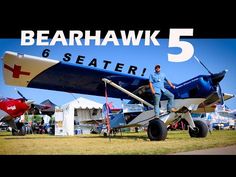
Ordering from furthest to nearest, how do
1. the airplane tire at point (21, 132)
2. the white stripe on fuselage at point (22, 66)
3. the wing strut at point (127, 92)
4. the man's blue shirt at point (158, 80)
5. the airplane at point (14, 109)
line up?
the airplane tire at point (21, 132), the airplane at point (14, 109), the wing strut at point (127, 92), the man's blue shirt at point (158, 80), the white stripe on fuselage at point (22, 66)

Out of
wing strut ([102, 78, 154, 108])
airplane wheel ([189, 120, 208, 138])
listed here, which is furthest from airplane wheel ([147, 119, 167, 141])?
airplane wheel ([189, 120, 208, 138])

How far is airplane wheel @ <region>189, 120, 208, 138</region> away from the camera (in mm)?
8859

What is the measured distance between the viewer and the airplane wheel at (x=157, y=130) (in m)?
7.80

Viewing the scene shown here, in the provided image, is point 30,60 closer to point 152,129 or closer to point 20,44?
point 20,44

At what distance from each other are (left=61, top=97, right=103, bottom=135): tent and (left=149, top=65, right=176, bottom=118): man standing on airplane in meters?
4.41

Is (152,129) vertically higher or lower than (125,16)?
lower

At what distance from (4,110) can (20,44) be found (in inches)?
241

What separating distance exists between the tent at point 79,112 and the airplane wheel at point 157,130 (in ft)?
15.4

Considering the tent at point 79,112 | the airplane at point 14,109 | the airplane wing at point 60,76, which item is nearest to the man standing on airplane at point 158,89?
the airplane wing at point 60,76

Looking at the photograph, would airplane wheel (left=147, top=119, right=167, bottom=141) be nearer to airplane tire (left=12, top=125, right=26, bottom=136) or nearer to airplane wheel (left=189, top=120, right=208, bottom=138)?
airplane wheel (left=189, top=120, right=208, bottom=138)

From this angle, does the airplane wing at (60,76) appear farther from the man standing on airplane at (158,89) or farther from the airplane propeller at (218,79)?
the airplane propeller at (218,79)
